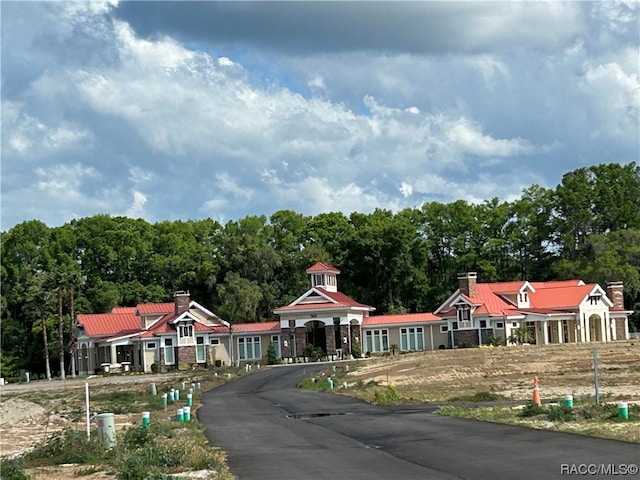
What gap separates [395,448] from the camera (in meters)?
18.8

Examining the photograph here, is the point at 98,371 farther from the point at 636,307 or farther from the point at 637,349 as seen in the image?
the point at 636,307

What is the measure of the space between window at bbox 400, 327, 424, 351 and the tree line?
10235 mm

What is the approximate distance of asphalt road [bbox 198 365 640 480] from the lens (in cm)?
1506

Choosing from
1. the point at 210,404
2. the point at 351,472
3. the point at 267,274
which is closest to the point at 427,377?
the point at 210,404

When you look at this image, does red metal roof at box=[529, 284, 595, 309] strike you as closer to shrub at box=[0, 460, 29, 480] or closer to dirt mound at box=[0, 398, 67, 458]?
dirt mound at box=[0, 398, 67, 458]

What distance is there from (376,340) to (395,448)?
180 ft

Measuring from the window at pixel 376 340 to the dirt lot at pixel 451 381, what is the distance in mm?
9399

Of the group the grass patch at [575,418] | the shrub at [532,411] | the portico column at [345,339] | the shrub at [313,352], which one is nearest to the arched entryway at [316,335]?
the shrub at [313,352]

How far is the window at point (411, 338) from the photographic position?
73.2 metres

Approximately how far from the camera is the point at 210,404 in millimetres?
35031

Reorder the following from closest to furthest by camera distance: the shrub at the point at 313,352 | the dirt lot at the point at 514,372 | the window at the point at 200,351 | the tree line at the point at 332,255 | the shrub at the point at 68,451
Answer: the shrub at the point at 68,451
the dirt lot at the point at 514,372
the shrub at the point at 313,352
the window at the point at 200,351
the tree line at the point at 332,255

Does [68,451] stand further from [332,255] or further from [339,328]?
[332,255]

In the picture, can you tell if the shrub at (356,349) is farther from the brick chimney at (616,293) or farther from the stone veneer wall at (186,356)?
the brick chimney at (616,293)

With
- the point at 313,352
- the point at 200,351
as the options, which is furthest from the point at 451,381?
the point at 200,351
